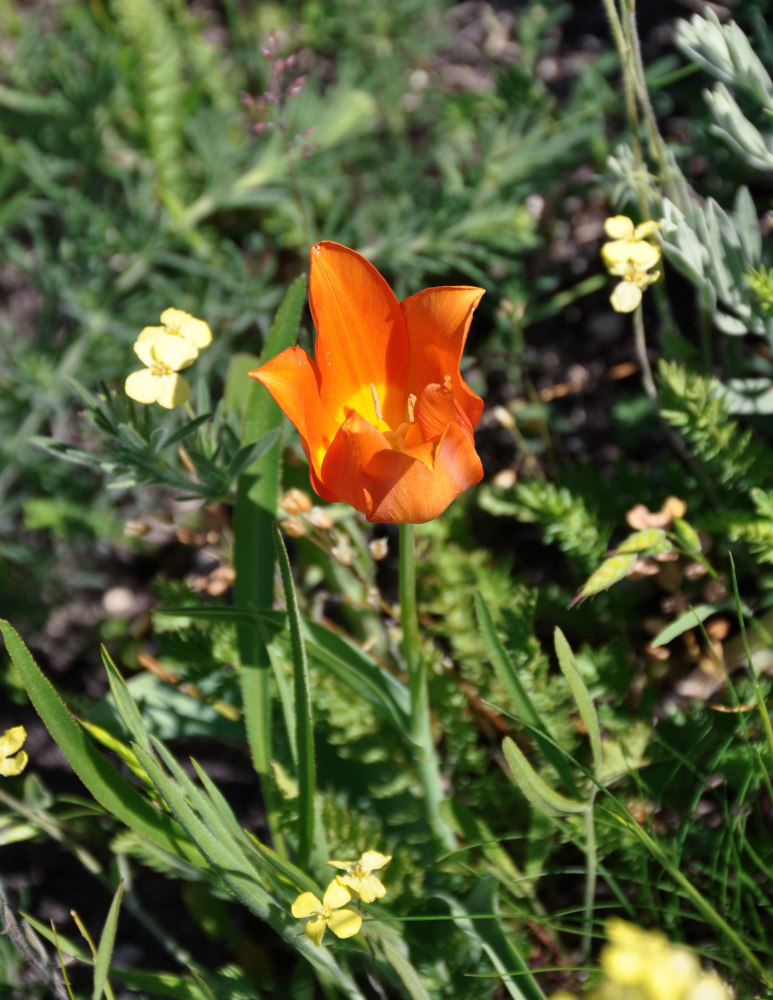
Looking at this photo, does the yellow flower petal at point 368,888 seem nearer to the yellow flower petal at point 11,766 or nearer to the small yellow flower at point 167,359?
the yellow flower petal at point 11,766

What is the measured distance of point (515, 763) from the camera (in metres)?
1.14

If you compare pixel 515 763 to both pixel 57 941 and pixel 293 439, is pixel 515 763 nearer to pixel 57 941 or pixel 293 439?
pixel 57 941

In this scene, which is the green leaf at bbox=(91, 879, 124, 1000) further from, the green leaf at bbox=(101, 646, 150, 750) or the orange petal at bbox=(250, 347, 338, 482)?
the orange petal at bbox=(250, 347, 338, 482)

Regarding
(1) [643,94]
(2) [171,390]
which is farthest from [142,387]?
(1) [643,94]

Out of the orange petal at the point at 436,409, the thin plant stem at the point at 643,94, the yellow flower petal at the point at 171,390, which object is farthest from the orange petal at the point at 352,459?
the thin plant stem at the point at 643,94

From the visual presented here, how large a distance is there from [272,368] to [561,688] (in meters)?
0.83

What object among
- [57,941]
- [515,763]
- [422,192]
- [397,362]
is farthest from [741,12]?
[57,941]

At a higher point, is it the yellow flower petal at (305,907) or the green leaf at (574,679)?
the green leaf at (574,679)

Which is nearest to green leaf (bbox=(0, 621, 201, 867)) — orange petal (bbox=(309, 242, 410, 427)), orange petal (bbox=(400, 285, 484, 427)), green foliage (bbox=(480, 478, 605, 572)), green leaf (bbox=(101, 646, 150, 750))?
green leaf (bbox=(101, 646, 150, 750))

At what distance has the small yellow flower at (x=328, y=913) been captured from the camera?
1.09 m

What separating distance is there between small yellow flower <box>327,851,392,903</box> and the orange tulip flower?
462 millimetres

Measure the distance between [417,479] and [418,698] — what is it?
53 cm

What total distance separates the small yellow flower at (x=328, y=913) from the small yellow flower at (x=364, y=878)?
2cm

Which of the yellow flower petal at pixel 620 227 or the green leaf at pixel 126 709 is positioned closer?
the green leaf at pixel 126 709
